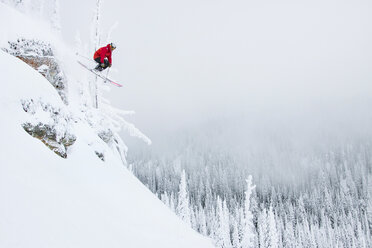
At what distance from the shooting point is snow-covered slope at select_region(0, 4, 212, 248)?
3.69 meters

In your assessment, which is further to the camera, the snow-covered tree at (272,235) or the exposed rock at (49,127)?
the snow-covered tree at (272,235)

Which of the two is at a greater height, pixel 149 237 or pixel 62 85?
pixel 62 85

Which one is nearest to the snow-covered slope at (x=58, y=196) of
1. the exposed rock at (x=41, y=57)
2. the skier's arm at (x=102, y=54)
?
the exposed rock at (x=41, y=57)

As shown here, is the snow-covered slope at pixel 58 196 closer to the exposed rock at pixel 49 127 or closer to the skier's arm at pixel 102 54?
the exposed rock at pixel 49 127

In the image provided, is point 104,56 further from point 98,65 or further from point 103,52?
A: point 98,65

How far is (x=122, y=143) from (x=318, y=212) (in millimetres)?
130605

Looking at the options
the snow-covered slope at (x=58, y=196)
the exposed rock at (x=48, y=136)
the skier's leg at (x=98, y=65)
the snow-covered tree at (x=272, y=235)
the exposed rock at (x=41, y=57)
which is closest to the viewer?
the snow-covered slope at (x=58, y=196)

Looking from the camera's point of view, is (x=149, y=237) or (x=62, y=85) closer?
(x=149, y=237)

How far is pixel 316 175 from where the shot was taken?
591 ft

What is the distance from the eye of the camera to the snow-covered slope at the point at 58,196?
3693 millimetres

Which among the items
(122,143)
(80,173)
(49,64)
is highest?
(49,64)

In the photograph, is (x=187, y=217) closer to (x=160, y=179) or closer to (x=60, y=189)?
(x=60, y=189)

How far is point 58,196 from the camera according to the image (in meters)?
4.77

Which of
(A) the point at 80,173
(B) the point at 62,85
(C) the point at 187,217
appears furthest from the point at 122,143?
(C) the point at 187,217
